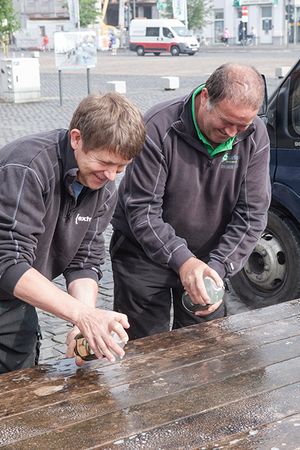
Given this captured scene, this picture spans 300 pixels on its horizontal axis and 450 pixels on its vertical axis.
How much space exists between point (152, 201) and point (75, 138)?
0.87 m

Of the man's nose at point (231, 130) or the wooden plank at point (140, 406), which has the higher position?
the man's nose at point (231, 130)

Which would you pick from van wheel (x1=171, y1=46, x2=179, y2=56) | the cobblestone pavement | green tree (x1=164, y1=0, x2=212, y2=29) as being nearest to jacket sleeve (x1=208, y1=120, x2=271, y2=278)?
the cobblestone pavement

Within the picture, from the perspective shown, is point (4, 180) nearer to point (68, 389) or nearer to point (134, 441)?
point (68, 389)

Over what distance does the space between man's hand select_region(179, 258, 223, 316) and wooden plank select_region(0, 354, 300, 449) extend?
41 centimetres

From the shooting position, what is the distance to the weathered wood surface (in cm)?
240

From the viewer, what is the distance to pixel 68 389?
2.76 m

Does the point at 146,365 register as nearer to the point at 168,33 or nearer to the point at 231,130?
the point at 231,130

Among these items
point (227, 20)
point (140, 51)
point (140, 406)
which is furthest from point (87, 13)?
point (140, 406)

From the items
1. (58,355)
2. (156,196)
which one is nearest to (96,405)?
(156,196)

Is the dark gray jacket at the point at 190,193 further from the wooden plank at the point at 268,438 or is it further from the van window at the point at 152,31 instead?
the van window at the point at 152,31

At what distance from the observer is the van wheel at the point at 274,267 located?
5895mm

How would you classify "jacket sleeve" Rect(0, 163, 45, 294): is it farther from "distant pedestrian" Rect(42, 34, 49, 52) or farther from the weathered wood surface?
"distant pedestrian" Rect(42, 34, 49, 52)

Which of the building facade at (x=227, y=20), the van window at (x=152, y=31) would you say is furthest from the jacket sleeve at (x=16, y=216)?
the building facade at (x=227, y=20)

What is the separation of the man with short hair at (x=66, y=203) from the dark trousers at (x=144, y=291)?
717 mm
